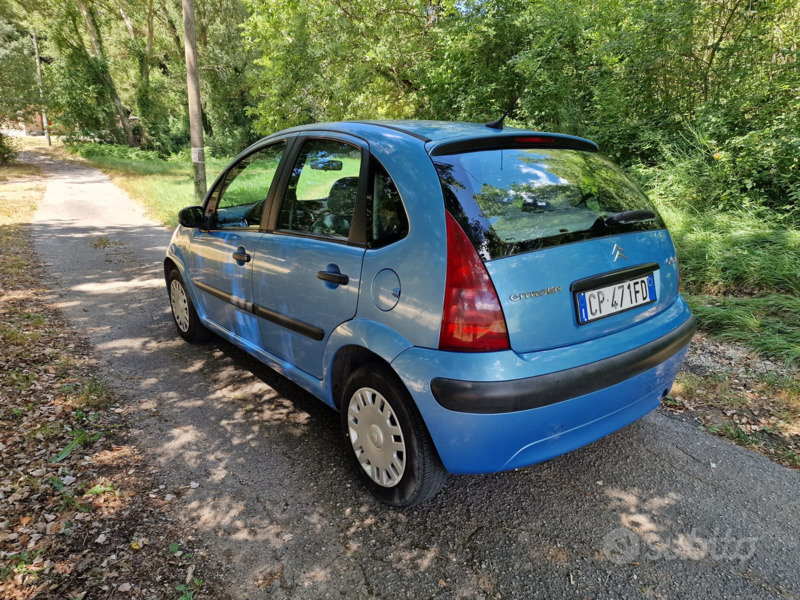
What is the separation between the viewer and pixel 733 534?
2258 millimetres

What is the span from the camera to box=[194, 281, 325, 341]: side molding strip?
107 inches

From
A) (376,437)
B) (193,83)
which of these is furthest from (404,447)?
(193,83)

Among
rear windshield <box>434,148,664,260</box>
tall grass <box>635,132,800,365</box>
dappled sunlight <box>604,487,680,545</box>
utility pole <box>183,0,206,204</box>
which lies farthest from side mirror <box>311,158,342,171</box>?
utility pole <box>183,0,206,204</box>

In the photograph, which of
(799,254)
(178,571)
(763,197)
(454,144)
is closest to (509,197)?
(454,144)

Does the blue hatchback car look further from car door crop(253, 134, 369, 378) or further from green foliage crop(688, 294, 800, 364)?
green foliage crop(688, 294, 800, 364)

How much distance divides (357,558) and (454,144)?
1.84 metres

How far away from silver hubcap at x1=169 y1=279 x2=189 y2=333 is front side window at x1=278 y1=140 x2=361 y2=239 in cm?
185

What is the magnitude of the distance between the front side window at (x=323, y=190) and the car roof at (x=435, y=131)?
114 mm

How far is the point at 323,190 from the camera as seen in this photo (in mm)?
2895

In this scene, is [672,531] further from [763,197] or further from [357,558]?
[763,197]

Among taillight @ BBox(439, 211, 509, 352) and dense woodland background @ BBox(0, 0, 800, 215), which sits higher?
dense woodland background @ BBox(0, 0, 800, 215)

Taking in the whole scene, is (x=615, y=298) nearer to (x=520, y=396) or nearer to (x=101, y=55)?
(x=520, y=396)

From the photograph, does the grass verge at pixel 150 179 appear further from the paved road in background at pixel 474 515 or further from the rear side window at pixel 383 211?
the rear side window at pixel 383 211

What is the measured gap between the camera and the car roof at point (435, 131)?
7.77 feet
